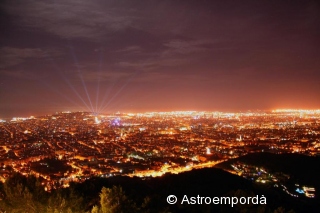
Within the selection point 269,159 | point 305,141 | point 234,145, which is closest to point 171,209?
point 269,159

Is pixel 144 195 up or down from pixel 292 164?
up

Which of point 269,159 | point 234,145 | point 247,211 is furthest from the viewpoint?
point 234,145

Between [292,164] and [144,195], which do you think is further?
[292,164]

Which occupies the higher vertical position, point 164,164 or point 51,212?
point 51,212

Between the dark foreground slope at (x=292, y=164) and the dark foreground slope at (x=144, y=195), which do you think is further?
the dark foreground slope at (x=292, y=164)

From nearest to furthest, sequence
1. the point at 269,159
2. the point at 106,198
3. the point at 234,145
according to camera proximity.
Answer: the point at 106,198, the point at 269,159, the point at 234,145

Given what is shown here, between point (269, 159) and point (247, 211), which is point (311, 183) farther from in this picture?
point (247, 211)

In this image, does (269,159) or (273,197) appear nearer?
(273,197)

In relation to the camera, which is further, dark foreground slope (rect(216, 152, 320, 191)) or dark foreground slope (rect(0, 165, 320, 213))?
dark foreground slope (rect(216, 152, 320, 191))
